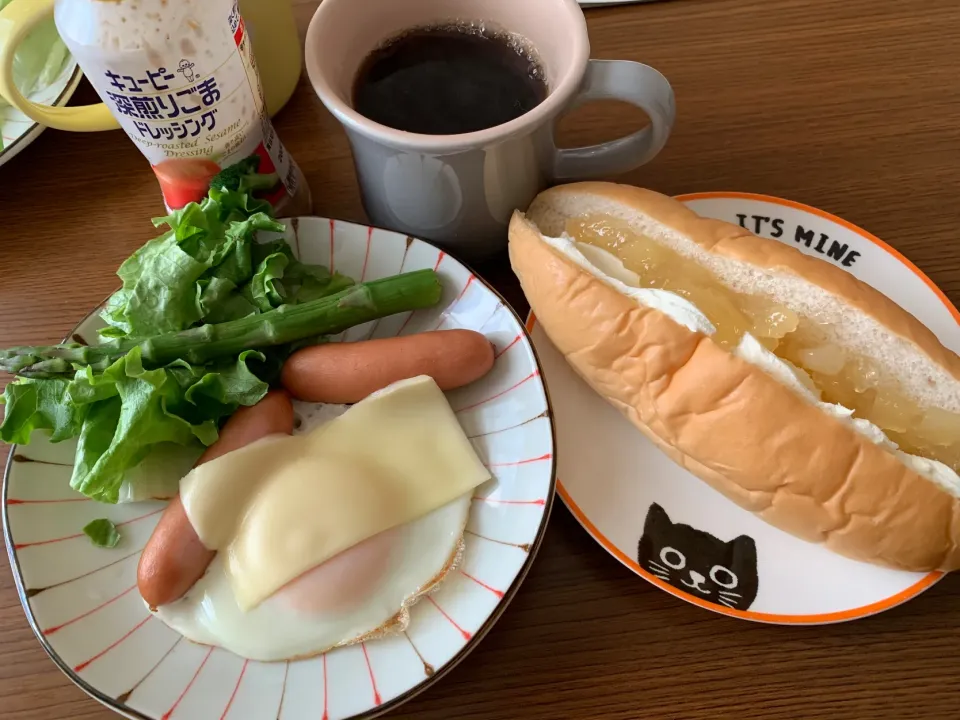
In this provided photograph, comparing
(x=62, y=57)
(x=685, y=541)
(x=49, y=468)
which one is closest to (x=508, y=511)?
(x=685, y=541)

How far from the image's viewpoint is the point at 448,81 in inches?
37.0

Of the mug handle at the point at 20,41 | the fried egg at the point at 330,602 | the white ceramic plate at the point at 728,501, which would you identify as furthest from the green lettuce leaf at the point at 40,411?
the white ceramic plate at the point at 728,501

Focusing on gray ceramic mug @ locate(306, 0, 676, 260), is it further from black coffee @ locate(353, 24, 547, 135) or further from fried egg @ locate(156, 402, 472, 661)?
fried egg @ locate(156, 402, 472, 661)

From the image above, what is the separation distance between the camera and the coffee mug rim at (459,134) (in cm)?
→ 78

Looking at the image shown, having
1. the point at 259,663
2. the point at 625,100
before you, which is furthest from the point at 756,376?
the point at 259,663

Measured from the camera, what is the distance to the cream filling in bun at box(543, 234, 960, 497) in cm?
75

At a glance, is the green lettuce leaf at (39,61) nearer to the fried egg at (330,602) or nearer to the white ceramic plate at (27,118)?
the white ceramic plate at (27,118)

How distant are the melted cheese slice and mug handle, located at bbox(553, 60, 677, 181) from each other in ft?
1.18

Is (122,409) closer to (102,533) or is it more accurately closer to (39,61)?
(102,533)

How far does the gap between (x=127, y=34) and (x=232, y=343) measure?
1.12 feet

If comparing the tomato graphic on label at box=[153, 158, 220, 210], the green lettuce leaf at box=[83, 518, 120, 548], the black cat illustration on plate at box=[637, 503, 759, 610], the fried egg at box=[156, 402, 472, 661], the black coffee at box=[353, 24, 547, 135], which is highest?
the black coffee at box=[353, 24, 547, 135]

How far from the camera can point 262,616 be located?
739mm

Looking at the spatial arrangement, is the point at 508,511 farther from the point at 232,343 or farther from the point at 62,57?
the point at 62,57

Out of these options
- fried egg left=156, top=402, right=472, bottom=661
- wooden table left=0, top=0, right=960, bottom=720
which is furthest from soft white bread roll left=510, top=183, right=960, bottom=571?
fried egg left=156, top=402, right=472, bottom=661
